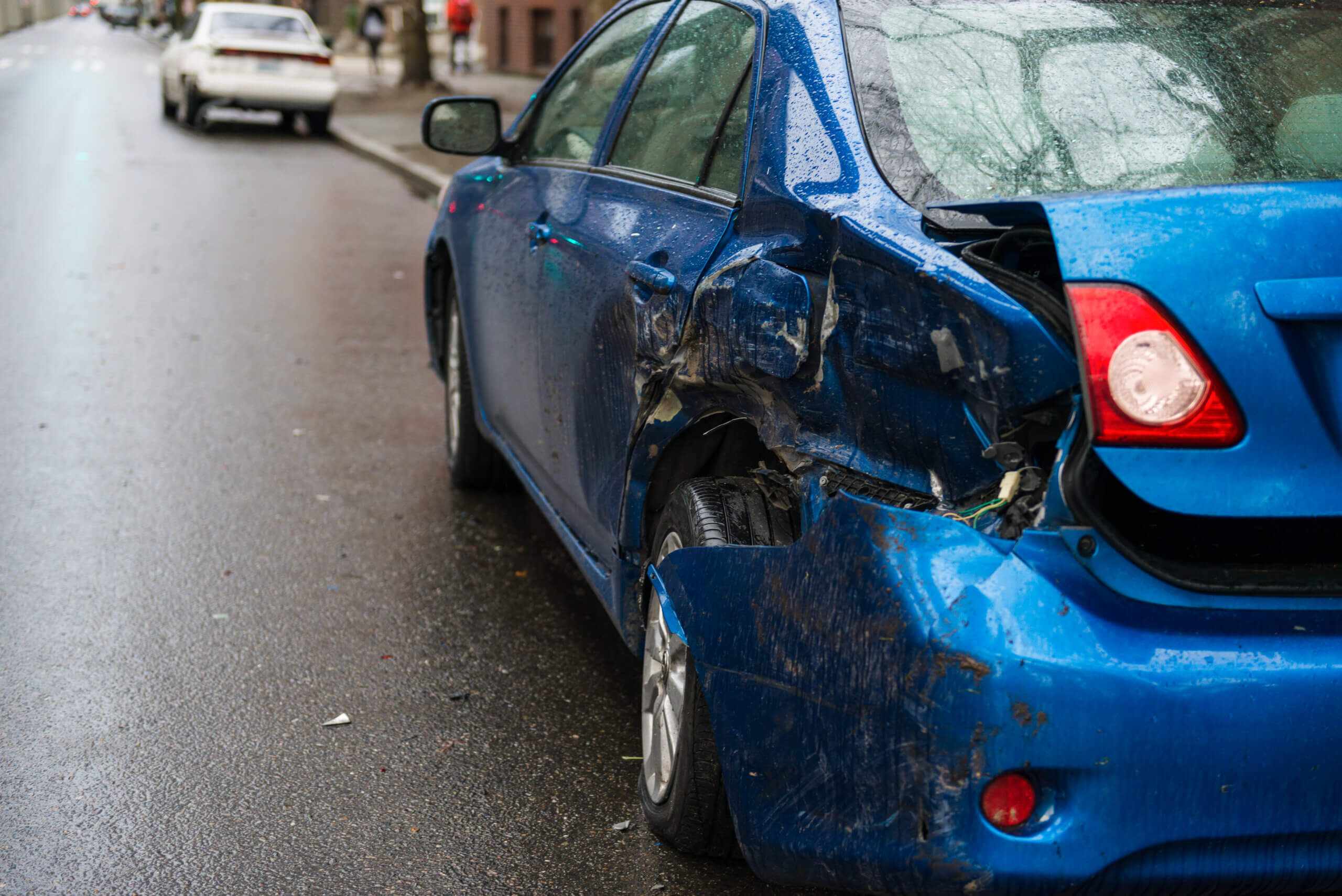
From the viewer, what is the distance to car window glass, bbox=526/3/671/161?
399cm

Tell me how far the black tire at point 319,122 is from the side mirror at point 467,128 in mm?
17130

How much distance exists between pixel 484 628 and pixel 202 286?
20.4ft

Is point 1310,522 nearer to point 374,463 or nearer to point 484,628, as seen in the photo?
point 484,628

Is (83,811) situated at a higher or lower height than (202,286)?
higher

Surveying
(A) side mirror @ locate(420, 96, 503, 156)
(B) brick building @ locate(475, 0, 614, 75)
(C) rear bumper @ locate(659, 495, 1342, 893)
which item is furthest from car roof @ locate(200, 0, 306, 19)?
(C) rear bumper @ locate(659, 495, 1342, 893)

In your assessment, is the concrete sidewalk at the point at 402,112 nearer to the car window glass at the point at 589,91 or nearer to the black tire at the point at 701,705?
the car window glass at the point at 589,91

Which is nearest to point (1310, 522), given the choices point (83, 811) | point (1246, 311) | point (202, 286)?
point (1246, 311)

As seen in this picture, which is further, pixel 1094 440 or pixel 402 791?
pixel 402 791

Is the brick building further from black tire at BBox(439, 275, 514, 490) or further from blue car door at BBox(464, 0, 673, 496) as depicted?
blue car door at BBox(464, 0, 673, 496)

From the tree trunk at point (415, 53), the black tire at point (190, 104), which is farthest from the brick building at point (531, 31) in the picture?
the black tire at point (190, 104)

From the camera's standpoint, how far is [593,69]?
434cm

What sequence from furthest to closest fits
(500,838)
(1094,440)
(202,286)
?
(202,286)
(500,838)
(1094,440)

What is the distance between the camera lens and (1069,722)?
194cm

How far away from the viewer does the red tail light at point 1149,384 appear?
195 cm
